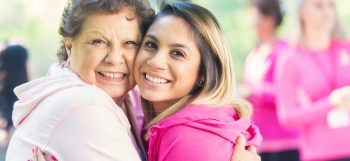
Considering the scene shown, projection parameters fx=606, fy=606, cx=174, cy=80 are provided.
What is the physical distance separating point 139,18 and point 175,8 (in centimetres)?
12

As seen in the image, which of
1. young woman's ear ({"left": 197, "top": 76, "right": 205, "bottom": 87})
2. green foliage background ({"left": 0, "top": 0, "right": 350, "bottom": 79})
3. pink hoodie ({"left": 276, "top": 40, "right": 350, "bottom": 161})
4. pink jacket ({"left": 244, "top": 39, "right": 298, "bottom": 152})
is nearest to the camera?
young woman's ear ({"left": 197, "top": 76, "right": 205, "bottom": 87})

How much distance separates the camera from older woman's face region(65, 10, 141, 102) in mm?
1727

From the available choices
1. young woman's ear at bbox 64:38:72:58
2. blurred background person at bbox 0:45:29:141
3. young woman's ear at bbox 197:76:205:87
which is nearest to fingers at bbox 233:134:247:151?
young woman's ear at bbox 197:76:205:87

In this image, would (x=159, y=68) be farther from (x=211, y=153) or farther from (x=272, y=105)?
(x=272, y=105)

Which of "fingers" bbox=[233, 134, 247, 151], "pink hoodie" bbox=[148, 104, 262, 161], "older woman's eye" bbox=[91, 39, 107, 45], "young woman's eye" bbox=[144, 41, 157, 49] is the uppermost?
"older woman's eye" bbox=[91, 39, 107, 45]

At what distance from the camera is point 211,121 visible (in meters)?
1.70

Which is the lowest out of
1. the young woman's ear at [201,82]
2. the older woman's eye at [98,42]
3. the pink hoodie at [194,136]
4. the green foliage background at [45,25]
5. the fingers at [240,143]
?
the green foliage background at [45,25]

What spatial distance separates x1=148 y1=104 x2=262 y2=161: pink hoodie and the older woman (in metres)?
0.08

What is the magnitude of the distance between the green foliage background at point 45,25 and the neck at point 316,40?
76 cm

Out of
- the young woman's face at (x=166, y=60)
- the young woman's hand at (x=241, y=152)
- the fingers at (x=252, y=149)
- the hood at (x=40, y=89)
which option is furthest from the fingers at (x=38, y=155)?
the fingers at (x=252, y=149)

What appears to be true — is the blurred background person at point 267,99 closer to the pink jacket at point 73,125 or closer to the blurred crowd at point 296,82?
the blurred crowd at point 296,82

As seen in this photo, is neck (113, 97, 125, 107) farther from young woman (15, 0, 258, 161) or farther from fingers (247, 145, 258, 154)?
fingers (247, 145, 258, 154)

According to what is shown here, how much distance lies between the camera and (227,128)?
5.66 feet

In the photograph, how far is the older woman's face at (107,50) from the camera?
173 cm
